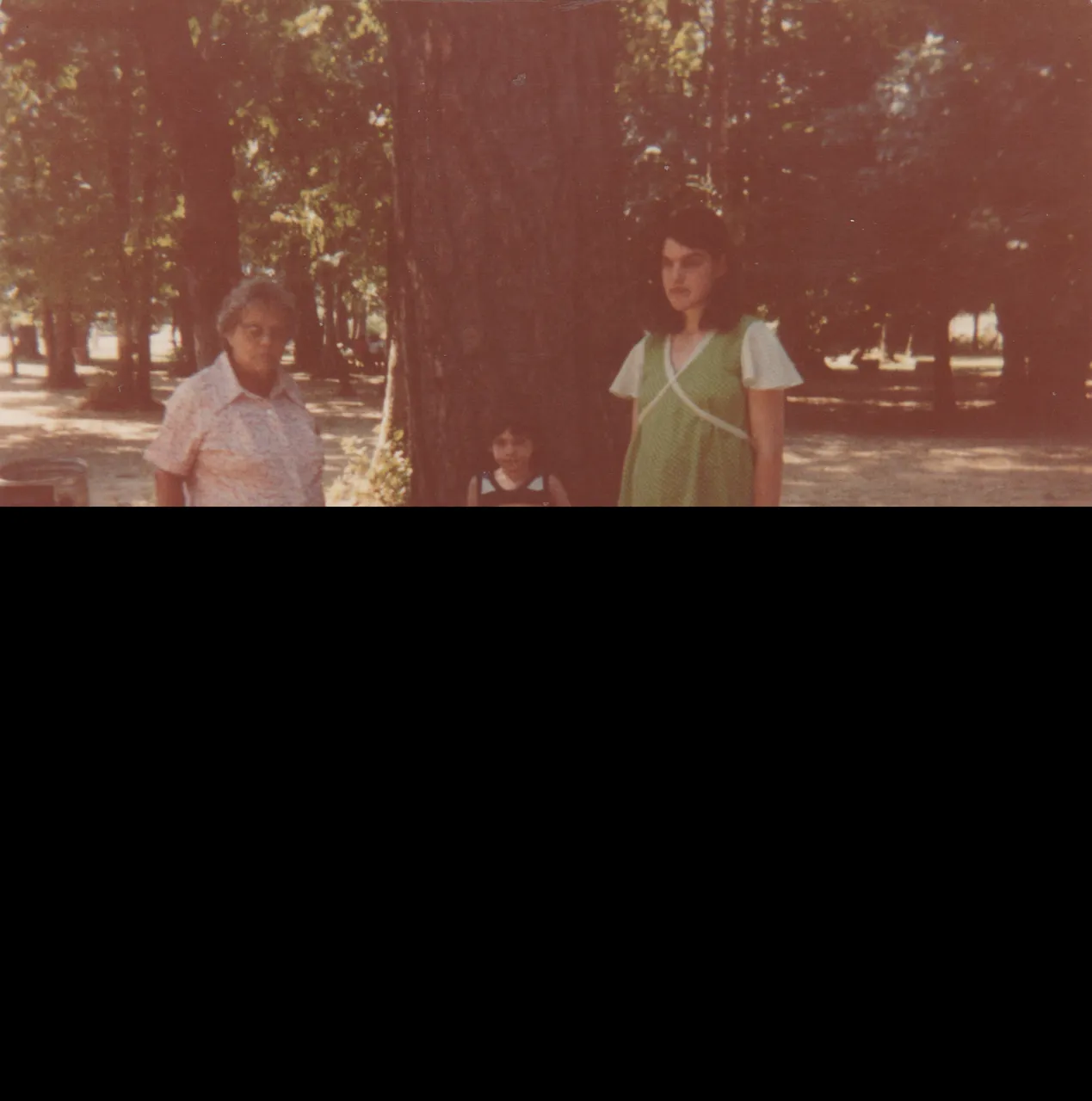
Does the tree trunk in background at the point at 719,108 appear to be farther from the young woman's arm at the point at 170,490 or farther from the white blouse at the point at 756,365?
the young woman's arm at the point at 170,490

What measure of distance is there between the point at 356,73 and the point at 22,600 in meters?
2.64

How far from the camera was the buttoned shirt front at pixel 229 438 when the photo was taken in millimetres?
4320

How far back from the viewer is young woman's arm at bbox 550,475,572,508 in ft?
15.1

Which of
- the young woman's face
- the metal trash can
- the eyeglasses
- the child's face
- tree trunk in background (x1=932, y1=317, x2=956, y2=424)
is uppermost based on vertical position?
the young woman's face

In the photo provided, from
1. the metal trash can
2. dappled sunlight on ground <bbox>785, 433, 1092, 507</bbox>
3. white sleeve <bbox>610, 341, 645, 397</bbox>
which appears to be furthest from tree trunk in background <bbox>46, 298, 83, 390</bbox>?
dappled sunlight on ground <bbox>785, 433, 1092, 507</bbox>

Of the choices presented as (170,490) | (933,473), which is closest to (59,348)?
(170,490)

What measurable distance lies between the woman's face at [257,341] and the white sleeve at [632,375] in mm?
1149

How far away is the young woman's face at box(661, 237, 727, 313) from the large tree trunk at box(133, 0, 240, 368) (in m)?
1.57

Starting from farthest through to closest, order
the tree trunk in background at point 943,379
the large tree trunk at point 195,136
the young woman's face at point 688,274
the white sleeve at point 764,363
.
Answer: the tree trunk in background at point 943,379
the large tree trunk at point 195,136
the young woman's face at point 688,274
the white sleeve at point 764,363

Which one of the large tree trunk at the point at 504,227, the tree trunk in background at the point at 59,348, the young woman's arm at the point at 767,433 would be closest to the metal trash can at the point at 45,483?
the tree trunk in background at the point at 59,348

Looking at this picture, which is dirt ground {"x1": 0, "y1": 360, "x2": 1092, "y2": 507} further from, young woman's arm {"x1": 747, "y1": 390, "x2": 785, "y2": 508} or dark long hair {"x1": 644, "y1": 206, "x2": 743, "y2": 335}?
dark long hair {"x1": 644, "y1": 206, "x2": 743, "y2": 335}

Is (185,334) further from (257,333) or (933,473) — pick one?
(933,473)

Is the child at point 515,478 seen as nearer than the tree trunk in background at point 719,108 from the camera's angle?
Yes

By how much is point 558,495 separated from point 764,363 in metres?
0.87
